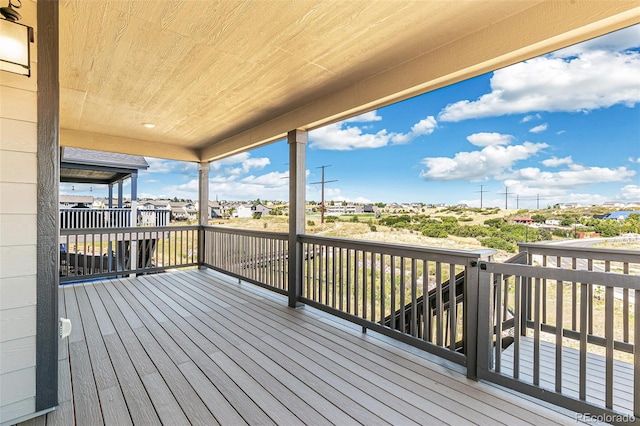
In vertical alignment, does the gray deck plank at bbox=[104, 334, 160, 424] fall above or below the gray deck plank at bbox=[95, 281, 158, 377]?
above

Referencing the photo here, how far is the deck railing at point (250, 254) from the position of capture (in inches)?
174

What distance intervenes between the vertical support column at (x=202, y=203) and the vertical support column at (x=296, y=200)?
3.14 meters

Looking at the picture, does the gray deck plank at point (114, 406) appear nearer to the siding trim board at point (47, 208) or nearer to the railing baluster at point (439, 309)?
the siding trim board at point (47, 208)

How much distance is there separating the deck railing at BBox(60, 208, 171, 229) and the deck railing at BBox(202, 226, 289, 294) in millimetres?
3344

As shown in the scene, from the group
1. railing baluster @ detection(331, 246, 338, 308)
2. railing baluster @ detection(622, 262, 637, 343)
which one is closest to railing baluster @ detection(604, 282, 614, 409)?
railing baluster @ detection(622, 262, 637, 343)

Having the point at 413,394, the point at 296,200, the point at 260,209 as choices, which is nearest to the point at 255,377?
the point at 413,394

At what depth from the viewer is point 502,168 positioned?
319 cm

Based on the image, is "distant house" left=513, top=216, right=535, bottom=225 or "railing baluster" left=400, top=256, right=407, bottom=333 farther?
"distant house" left=513, top=216, right=535, bottom=225

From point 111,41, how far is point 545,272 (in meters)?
3.73

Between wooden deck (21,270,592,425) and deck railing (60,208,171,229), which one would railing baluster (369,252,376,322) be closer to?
wooden deck (21,270,592,425)

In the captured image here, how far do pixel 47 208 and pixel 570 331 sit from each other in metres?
4.26

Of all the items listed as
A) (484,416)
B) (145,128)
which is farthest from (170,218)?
(484,416)

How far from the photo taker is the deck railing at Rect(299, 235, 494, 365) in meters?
2.41

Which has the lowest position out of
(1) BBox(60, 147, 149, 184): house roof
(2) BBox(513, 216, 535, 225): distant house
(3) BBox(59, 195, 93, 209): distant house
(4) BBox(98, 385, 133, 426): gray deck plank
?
(4) BBox(98, 385, 133, 426): gray deck plank
